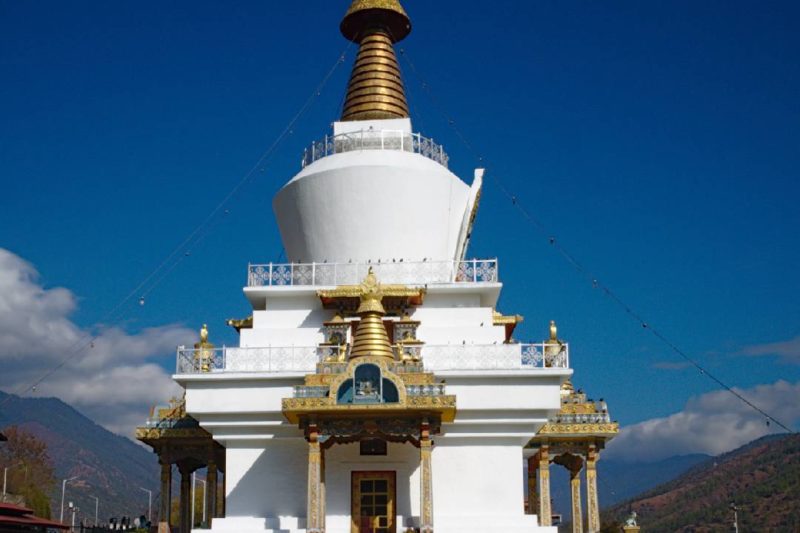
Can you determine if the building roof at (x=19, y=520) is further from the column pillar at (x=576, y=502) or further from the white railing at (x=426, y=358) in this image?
the column pillar at (x=576, y=502)

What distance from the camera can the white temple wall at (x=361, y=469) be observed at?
58.9 feet

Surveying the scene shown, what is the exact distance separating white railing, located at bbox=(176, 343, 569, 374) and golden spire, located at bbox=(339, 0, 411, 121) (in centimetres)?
687

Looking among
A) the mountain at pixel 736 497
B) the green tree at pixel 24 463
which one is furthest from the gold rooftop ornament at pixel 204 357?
the mountain at pixel 736 497

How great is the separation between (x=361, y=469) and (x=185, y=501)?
5702mm

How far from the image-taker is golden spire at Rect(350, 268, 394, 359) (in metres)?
17.9

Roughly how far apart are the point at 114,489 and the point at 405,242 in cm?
16289

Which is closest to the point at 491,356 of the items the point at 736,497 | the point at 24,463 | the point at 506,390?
the point at 506,390

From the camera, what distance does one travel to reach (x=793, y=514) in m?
48.1

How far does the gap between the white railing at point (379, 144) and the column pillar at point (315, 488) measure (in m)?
7.79

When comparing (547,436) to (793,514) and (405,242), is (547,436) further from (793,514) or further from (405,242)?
(793,514)

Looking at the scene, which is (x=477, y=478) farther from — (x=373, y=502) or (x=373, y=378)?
(x=373, y=378)

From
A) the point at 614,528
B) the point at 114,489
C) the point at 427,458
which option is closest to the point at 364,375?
the point at 427,458

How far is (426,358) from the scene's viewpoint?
1862cm

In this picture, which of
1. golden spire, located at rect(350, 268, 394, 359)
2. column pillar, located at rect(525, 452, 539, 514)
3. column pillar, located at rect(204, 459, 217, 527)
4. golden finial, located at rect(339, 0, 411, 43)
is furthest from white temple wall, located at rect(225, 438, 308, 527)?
golden finial, located at rect(339, 0, 411, 43)
